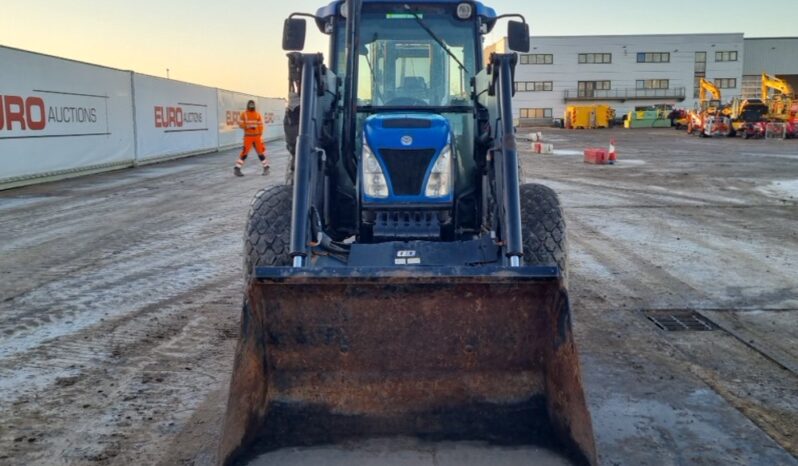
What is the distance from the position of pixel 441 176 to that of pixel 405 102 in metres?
0.90

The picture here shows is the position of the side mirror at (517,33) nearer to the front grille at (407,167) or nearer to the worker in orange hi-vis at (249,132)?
the front grille at (407,167)

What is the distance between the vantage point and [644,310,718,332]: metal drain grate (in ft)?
18.1

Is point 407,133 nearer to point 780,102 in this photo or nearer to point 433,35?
point 433,35

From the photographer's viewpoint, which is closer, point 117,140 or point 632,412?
point 632,412

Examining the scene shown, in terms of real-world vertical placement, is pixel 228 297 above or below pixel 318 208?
below

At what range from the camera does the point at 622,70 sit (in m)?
68.4

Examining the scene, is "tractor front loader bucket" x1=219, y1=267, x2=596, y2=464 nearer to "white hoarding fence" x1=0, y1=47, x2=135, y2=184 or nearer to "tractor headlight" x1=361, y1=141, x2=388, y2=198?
"tractor headlight" x1=361, y1=141, x2=388, y2=198

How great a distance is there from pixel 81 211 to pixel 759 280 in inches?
390

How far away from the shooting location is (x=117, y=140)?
19609 mm

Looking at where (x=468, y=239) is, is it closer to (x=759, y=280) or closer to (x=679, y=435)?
(x=679, y=435)

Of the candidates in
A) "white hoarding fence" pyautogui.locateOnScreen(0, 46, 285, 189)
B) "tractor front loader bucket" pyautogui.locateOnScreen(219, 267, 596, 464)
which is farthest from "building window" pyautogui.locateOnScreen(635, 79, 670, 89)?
"tractor front loader bucket" pyautogui.locateOnScreen(219, 267, 596, 464)

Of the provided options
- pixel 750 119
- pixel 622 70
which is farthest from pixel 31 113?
pixel 622 70

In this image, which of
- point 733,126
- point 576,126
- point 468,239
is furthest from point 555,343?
point 576,126

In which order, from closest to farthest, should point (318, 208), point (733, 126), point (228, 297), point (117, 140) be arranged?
point (318, 208) < point (228, 297) < point (117, 140) < point (733, 126)
